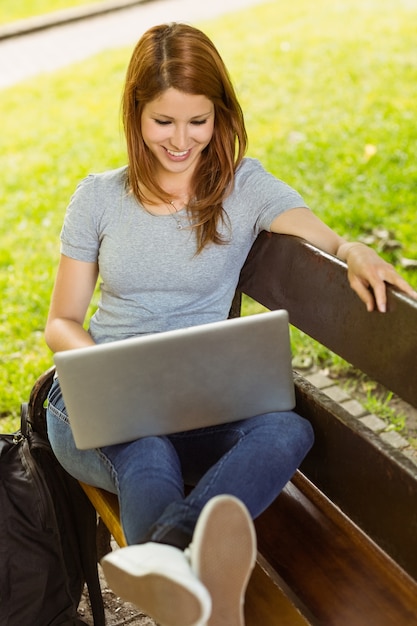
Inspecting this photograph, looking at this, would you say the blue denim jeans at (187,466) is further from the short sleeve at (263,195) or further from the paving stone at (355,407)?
the paving stone at (355,407)

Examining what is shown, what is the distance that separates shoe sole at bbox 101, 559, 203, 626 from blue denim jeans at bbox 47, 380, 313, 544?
0.13m

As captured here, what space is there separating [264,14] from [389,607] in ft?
27.5

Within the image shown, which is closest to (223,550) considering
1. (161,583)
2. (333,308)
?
(161,583)

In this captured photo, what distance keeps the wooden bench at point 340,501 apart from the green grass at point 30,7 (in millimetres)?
8649

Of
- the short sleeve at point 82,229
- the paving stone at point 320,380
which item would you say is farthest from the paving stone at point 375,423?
the short sleeve at point 82,229

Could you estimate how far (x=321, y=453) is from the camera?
7.92 ft

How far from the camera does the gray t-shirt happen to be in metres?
2.59

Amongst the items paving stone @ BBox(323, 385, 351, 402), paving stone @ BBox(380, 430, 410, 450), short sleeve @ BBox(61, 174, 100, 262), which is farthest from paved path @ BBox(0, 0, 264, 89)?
short sleeve @ BBox(61, 174, 100, 262)

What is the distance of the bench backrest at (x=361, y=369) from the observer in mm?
2127

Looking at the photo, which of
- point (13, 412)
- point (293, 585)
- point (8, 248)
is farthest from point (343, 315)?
point (8, 248)

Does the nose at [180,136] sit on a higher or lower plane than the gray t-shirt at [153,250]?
higher

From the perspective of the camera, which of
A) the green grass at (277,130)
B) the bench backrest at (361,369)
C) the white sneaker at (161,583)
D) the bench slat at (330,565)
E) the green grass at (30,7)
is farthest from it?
the green grass at (30,7)

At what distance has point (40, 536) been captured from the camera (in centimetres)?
244

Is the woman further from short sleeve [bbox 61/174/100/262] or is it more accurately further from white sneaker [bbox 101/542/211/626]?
white sneaker [bbox 101/542/211/626]
